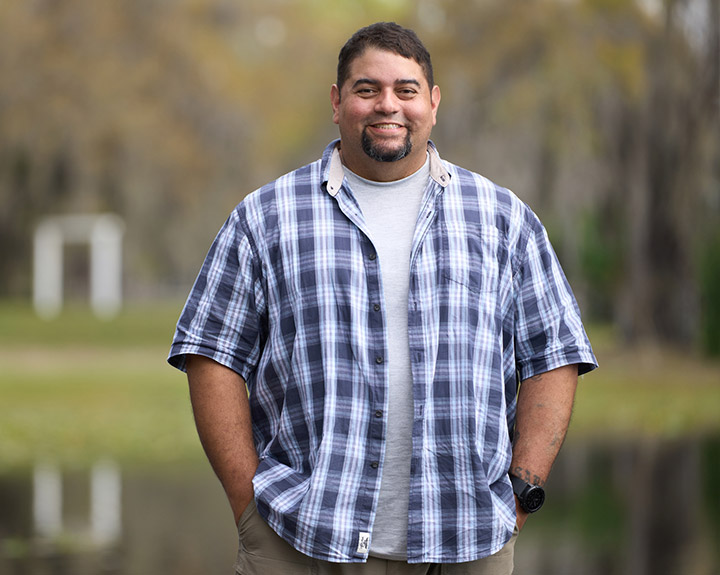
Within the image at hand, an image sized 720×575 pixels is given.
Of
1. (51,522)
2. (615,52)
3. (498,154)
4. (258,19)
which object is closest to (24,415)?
(51,522)

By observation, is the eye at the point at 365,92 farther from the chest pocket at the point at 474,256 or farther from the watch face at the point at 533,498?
the watch face at the point at 533,498

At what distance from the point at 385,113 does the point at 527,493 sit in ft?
2.98

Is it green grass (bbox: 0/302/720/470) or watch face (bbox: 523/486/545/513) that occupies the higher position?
watch face (bbox: 523/486/545/513)

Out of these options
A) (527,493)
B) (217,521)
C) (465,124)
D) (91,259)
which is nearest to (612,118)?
(465,124)

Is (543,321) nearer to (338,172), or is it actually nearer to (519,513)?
(519,513)

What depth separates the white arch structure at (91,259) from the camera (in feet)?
84.0

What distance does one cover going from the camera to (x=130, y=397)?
14.7 m

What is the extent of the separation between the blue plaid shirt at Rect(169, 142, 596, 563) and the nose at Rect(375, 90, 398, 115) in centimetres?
18

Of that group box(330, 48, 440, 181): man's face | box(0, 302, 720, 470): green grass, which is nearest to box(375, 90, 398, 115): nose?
box(330, 48, 440, 181): man's face

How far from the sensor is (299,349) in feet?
9.32

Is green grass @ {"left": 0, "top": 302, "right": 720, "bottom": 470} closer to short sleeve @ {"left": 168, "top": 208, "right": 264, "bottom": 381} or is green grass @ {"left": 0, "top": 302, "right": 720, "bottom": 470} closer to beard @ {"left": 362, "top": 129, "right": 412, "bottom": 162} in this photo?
short sleeve @ {"left": 168, "top": 208, "right": 264, "bottom": 381}

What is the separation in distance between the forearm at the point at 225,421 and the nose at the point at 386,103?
687 millimetres

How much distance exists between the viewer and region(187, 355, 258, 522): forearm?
114 inches

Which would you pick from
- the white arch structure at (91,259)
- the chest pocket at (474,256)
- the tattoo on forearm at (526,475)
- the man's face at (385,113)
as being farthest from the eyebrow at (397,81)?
the white arch structure at (91,259)
